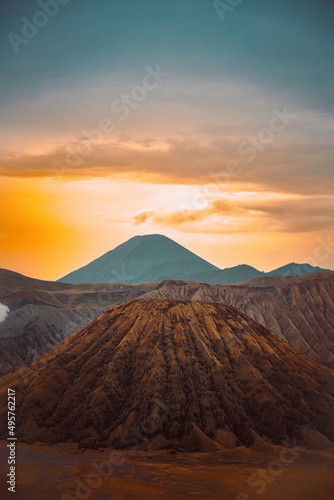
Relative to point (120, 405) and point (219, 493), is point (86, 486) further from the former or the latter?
point (120, 405)

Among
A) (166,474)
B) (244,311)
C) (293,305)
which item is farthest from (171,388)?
(293,305)

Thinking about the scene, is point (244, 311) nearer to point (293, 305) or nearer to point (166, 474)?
point (293, 305)

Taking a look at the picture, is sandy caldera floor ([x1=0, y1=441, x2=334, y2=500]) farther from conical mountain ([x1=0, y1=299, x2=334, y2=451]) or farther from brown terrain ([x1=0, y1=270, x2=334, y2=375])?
brown terrain ([x1=0, y1=270, x2=334, y2=375])

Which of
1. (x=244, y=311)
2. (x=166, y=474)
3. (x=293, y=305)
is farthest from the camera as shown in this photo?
(x=293, y=305)

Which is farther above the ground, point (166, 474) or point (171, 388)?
point (171, 388)

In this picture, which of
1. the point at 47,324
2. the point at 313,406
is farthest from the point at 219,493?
the point at 47,324

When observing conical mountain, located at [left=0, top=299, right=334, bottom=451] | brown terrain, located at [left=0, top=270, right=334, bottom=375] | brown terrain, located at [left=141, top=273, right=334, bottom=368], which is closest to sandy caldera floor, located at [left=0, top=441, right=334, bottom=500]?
conical mountain, located at [left=0, top=299, right=334, bottom=451]
